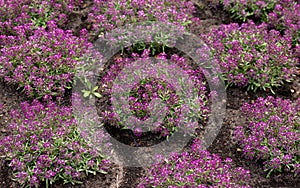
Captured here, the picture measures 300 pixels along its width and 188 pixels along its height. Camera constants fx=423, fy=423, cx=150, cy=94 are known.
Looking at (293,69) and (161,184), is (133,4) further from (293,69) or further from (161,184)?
(161,184)

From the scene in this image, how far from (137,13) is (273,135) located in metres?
2.88

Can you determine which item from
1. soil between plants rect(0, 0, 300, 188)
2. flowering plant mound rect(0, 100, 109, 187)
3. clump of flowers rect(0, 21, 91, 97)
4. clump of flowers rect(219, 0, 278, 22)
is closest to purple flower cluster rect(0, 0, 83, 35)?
soil between plants rect(0, 0, 300, 188)

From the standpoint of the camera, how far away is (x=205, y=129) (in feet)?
19.0

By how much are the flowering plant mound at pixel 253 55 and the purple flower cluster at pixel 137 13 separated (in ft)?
1.86

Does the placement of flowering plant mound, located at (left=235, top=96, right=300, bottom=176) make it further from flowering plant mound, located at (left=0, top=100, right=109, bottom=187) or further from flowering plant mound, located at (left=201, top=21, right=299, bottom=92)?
flowering plant mound, located at (left=0, top=100, right=109, bottom=187)

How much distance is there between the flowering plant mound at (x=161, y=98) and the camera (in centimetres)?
553

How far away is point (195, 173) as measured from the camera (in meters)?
4.96

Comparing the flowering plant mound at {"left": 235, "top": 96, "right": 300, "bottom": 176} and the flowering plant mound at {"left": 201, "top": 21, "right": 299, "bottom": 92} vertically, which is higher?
the flowering plant mound at {"left": 201, "top": 21, "right": 299, "bottom": 92}

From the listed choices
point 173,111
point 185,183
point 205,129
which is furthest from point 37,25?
point 185,183

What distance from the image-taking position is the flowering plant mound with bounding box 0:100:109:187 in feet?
16.4

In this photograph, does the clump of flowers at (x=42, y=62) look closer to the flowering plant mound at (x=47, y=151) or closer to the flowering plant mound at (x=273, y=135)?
the flowering plant mound at (x=47, y=151)

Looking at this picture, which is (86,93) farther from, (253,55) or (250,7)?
(250,7)

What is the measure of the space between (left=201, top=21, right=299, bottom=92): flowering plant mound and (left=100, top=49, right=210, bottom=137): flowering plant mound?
0.51 m

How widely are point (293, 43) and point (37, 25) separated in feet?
13.5
